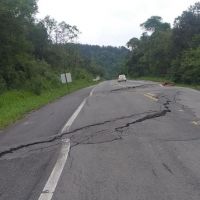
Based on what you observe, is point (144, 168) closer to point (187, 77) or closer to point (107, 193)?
point (107, 193)

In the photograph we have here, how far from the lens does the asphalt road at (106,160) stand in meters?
6.35

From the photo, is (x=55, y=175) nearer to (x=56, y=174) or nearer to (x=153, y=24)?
(x=56, y=174)

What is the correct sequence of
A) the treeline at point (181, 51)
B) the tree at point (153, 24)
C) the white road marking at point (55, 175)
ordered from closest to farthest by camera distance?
the white road marking at point (55, 175) < the treeline at point (181, 51) < the tree at point (153, 24)

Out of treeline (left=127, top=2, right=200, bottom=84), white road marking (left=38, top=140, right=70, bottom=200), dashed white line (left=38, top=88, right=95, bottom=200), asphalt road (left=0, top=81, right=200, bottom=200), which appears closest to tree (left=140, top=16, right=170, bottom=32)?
treeline (left=127, top=2, right=200, bottom=84)

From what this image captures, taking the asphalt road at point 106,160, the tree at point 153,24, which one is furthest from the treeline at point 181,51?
the asphalt road at point 106,160

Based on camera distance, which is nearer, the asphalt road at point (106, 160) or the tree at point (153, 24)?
the asphalt road at point (106, 160)

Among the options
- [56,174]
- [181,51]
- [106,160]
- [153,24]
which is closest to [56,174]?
[56,174]

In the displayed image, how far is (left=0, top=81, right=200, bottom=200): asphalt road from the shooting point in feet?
20.8

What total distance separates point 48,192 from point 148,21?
10629 cm

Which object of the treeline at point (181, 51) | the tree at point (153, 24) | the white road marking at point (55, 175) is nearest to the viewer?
the white road marking at point (55, 175)

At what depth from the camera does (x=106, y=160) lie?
27.4 ft

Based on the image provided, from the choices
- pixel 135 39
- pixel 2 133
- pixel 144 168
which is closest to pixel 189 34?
pixel 2 133

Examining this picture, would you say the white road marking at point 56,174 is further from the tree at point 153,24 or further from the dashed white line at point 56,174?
the tree at point 153,24

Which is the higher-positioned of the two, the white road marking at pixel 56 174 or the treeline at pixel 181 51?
the white road marking at pixel 56 174
